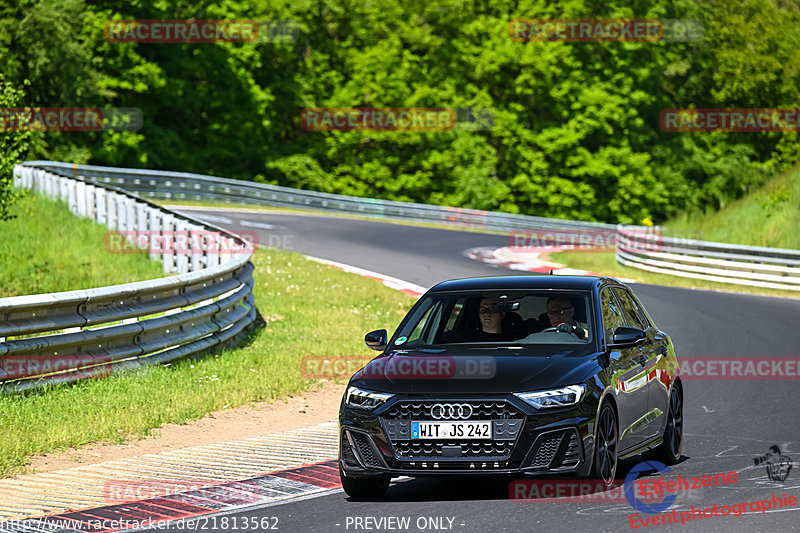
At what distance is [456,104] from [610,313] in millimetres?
56493

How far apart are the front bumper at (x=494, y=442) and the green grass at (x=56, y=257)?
11.8 meters

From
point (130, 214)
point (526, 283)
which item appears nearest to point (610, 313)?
point (526, 283)

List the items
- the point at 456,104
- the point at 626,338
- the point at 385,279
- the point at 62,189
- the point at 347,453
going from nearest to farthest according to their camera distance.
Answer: the point at 347,453 → the point at 626,338 → the point at 385,279 → the point at 62,189 → the point at 456,104

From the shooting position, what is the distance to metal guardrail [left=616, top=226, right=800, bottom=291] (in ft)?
89.9

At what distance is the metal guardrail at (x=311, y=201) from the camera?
4438 cm

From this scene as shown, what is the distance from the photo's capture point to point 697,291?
84.7 ft

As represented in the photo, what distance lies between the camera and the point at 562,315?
29.1 ft

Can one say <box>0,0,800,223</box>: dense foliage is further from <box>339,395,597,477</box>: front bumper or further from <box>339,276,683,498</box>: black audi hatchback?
<box>339,395,597,477</box>: front bumper

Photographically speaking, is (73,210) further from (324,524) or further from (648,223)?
(324,524)

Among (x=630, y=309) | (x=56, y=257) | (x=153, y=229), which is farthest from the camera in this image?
(x=153, y=229)

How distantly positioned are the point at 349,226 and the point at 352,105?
87.5ft

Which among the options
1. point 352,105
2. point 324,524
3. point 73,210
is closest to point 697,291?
point 73,210

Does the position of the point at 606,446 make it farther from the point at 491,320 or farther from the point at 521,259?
the point at 521,259

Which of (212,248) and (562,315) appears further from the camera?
(212,248)
